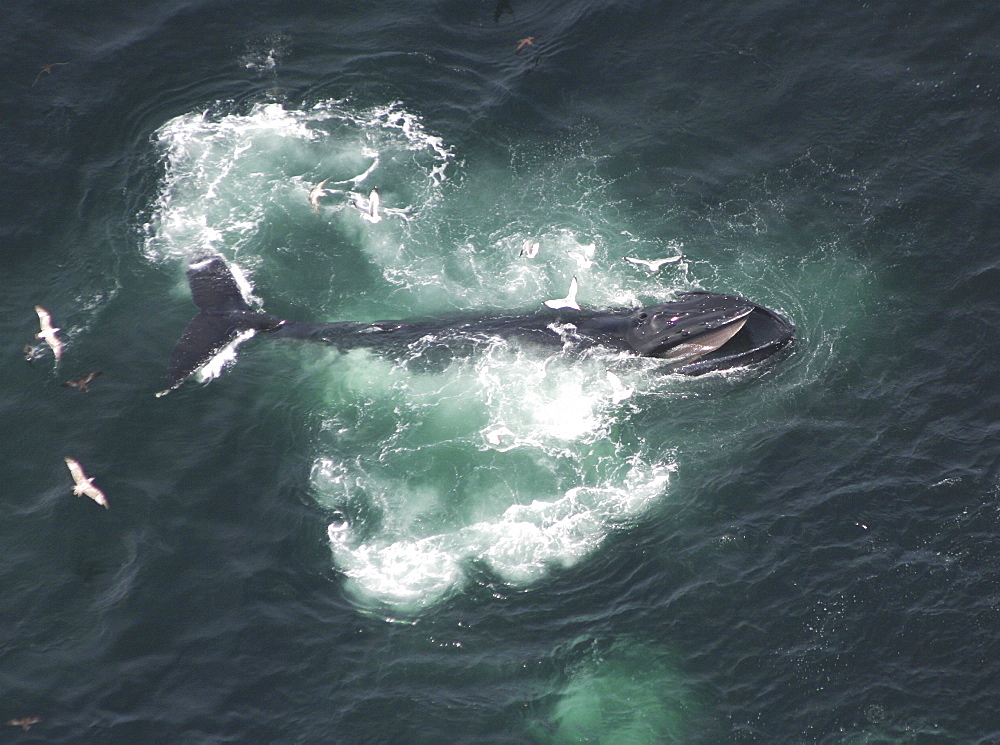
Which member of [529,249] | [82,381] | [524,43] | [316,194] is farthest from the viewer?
[524,43]

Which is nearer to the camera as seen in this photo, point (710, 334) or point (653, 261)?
point (710, 334)

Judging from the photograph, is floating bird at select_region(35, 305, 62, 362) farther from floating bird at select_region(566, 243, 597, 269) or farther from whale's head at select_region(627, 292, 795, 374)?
whale's head at select_region(627, 292, 795, 374)

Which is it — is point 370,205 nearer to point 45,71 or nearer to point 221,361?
point 221,361

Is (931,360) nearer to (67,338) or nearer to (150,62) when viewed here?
(67,338)

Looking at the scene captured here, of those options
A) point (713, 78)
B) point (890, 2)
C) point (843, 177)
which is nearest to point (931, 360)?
point (843, 177)

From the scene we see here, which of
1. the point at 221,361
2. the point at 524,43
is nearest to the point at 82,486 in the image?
the point at 221,361

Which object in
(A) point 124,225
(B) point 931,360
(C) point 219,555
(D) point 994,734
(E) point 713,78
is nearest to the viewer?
(D) point 994,734

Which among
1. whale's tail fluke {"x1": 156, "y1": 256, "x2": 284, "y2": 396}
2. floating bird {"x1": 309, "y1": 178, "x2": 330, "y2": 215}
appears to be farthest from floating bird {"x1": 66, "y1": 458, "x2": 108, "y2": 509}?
floating bird {"x1": 309, "y1": 178, "x2": 330, "y2": 215}
